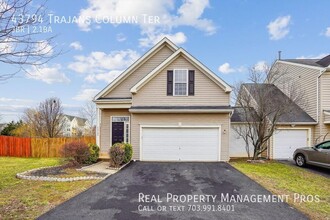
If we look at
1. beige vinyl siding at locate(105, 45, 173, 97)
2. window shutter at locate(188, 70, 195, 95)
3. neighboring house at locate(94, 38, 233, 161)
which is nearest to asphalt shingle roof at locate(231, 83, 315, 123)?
neighboring house at locate(94, 38, 233, 161)

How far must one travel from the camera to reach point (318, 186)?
27.7 feet

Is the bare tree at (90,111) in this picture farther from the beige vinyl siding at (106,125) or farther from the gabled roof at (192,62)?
the gabled roof at (192,62)

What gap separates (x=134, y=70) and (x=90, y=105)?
26.1 m

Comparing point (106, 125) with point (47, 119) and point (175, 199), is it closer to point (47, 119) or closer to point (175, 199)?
point (175, 199)

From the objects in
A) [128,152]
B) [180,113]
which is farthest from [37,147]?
[180,113]

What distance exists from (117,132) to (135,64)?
4.88 metres

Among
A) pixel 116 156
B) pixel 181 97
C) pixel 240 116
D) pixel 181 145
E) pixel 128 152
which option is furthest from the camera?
pixel 240 116

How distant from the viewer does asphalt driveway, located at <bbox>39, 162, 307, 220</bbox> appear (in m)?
5.36

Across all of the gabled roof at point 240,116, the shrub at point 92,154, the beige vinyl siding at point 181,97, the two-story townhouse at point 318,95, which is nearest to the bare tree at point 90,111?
the shrub at point 92,154

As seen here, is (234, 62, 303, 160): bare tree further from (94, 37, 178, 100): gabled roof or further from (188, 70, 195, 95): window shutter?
(94, 37, 178, 100): gabled roof

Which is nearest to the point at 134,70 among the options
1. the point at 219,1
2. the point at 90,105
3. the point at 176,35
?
the point at 176,35

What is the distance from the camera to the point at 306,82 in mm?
15852

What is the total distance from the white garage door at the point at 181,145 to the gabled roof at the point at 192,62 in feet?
8.93

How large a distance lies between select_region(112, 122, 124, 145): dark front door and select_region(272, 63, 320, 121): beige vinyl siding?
13.2 m
